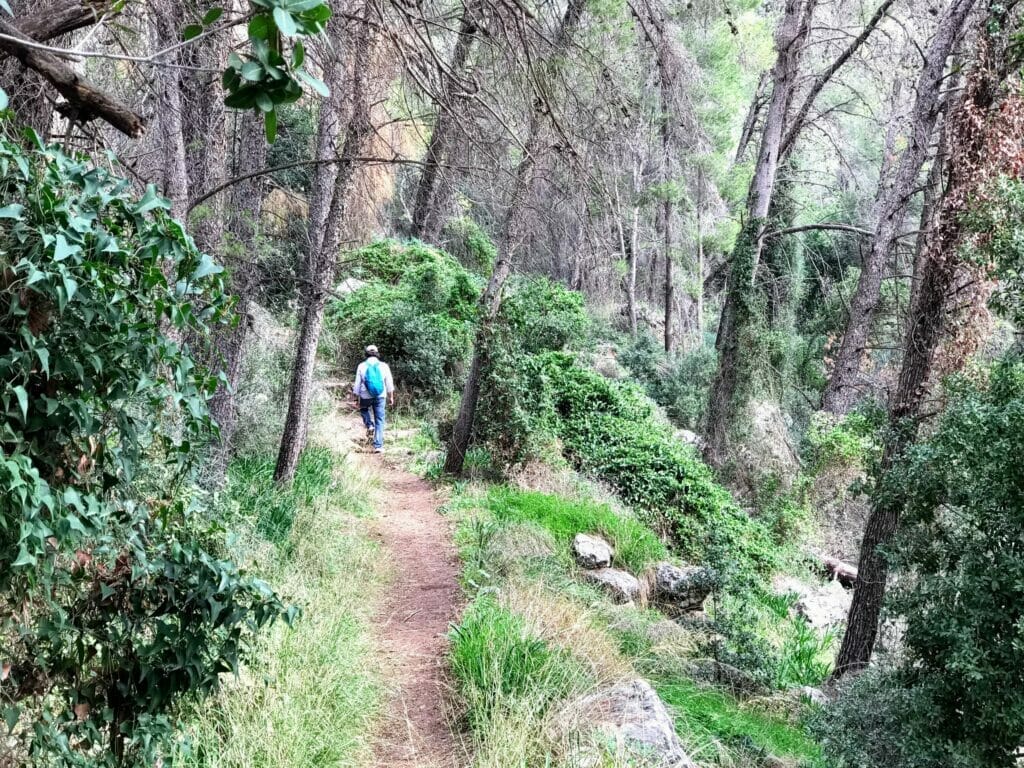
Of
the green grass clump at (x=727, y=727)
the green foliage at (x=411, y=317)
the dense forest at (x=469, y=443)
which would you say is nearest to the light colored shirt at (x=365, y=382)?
the dense forest at (x=469, y=443)


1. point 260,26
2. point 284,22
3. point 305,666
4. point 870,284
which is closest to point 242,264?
point 305,666

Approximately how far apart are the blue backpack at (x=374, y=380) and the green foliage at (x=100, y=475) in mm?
8651

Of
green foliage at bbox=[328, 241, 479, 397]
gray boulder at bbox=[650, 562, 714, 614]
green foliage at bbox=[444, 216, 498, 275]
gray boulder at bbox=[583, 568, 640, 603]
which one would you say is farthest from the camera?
green foliage at bbox=[444, 216, 498, 275]

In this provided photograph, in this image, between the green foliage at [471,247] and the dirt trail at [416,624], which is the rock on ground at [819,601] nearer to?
the dirt trail at [416,624]

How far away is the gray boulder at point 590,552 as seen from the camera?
808 centimetres

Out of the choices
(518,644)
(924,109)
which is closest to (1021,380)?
(518,644)

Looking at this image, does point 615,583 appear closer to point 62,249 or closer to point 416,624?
point 416,624

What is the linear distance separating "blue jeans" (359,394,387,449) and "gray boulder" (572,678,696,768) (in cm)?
786

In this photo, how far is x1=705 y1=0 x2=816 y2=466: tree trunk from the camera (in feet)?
43.5

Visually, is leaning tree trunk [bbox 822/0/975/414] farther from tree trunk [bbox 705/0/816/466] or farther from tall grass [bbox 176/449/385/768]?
tall grass [bbox 176/449/385/768]

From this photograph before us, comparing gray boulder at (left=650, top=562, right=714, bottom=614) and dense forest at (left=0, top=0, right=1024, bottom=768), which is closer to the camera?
dense forest at (left=0, top=0, right=1024, bottom=768)

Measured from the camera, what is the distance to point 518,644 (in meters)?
4.89

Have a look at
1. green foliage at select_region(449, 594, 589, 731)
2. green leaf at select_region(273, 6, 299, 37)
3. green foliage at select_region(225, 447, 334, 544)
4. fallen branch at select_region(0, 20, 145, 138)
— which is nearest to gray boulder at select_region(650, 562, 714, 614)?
green foliage at select_region(449, 594, 589, 731)

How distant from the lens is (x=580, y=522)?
8.96 m
